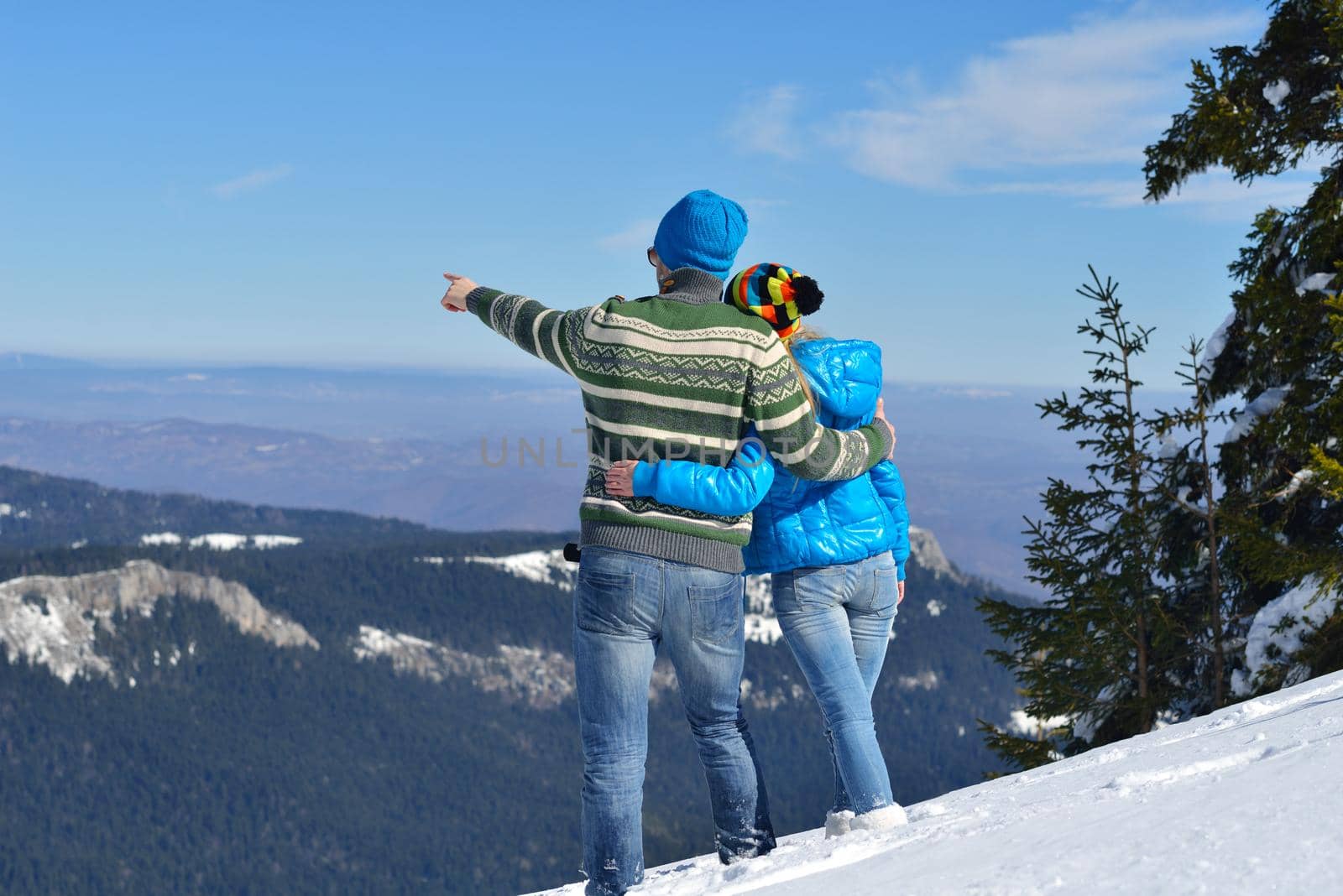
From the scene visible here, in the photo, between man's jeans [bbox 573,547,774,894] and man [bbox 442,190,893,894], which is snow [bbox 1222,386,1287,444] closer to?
man [bbox 442,190,893,894]

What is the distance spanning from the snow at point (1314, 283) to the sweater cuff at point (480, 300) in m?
9.17

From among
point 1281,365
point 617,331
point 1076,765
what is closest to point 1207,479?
point 1281,365

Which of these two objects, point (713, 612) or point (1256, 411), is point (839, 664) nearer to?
point (713, 612)

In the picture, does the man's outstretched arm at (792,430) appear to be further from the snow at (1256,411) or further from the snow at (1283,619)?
the snow at (1256,411)

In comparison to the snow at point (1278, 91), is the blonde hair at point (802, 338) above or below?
below

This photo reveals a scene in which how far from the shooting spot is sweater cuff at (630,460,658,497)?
451 cm

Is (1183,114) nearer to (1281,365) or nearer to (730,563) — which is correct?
(1281,365)

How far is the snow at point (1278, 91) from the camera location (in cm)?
1184

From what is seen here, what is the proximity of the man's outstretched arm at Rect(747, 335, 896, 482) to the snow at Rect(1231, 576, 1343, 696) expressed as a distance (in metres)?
7.00

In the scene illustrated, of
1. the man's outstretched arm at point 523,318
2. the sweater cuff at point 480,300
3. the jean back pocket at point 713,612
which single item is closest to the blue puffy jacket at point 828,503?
the jean back pocket at point 713,612

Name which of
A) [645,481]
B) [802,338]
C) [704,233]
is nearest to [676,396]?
[645,481]

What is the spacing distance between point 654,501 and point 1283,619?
27.8 ft

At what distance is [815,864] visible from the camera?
4352 mm

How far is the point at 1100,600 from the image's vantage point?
13.7 m
